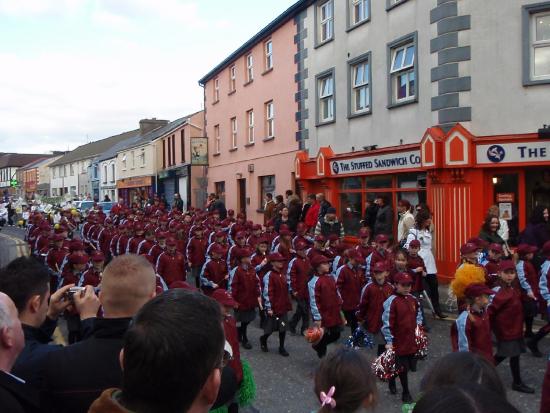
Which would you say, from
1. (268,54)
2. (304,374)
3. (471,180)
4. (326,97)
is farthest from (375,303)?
(268,54)

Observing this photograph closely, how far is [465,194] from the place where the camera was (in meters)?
13.0

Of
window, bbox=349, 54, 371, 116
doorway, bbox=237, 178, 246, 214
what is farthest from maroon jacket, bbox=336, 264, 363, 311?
doorway, bbox=237, 178, 246, 214

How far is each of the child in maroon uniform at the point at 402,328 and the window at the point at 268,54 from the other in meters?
17.5

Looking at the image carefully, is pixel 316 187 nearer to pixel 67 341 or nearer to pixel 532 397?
pixel 67 341

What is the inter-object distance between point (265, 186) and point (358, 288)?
1505 cm

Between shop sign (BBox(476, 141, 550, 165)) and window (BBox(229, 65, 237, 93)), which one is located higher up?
window (BBox(229, 65, 237, 93))

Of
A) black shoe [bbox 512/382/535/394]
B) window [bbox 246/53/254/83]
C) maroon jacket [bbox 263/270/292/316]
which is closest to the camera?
black shoe [bbox 512/382/535/394]

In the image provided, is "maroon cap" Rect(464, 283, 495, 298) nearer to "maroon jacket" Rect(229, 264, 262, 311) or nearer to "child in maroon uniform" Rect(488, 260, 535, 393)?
"child in maroon uniform" Rect(488, 260, 535, 393)

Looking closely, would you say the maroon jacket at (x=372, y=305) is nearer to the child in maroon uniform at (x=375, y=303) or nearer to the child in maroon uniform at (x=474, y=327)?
the child in maroon uniform at (x=375, y=303)

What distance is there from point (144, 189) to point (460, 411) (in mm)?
43348

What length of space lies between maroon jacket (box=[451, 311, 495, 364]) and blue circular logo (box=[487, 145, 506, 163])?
7265 millimetres

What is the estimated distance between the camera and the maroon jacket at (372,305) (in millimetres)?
7691

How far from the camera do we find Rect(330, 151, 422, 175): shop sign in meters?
14.6

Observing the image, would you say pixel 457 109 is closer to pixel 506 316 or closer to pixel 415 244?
pixel 415 244
